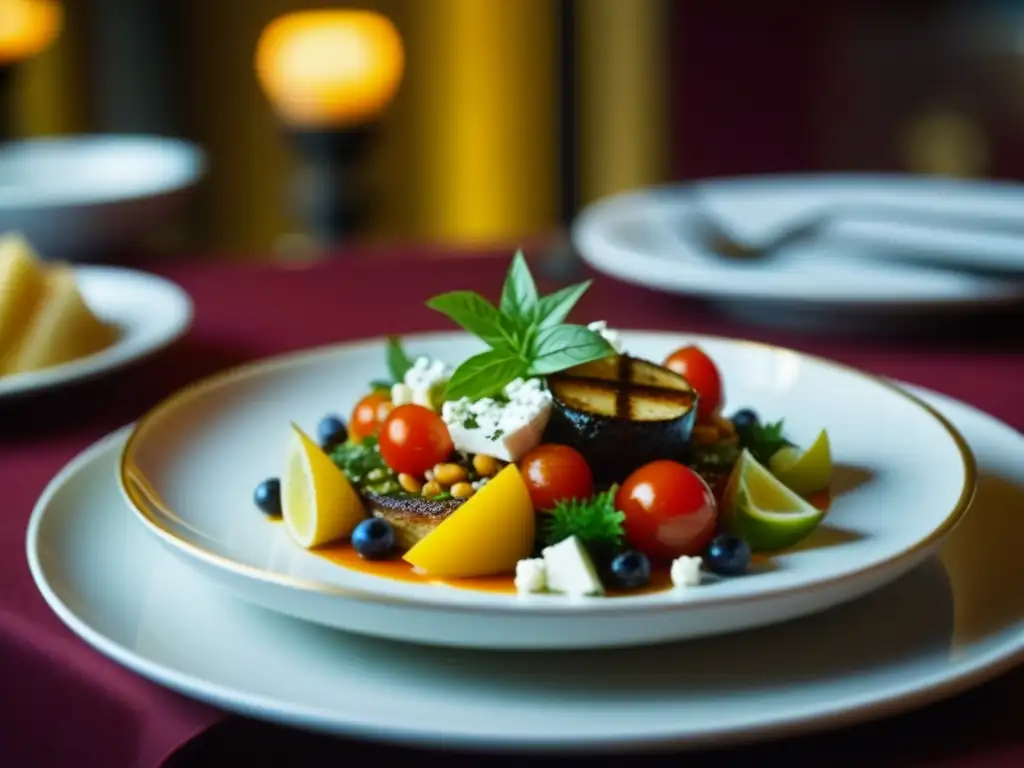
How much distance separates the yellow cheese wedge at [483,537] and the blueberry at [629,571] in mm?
82

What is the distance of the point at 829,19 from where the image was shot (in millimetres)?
4465

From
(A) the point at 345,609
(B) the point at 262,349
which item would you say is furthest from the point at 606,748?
(B) the point at 262,349

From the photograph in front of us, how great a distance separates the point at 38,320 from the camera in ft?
4.84

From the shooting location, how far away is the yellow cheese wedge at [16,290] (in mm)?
1448

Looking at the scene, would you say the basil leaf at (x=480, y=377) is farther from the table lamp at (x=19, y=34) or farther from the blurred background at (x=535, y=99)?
the blurred background at (x=535, y=99)

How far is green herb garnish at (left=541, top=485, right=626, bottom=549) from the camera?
938mm

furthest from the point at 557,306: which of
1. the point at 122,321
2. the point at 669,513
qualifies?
the point at 122,321

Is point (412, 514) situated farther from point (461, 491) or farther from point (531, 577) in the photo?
point (531, 577)

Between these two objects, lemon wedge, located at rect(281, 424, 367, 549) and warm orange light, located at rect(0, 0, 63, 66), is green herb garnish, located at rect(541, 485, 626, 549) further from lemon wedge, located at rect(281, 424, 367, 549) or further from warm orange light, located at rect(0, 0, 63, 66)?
warm orange light, located at rect(0, 0, 63, 66)

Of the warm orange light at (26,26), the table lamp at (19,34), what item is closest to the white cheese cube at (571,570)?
the table lamp at (19,34)

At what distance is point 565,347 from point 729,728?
42cm

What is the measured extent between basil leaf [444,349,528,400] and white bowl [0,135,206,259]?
3.89 feet

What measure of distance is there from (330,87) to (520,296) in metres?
3.63

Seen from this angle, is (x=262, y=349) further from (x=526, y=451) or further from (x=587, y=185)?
(x=587, y=185)
